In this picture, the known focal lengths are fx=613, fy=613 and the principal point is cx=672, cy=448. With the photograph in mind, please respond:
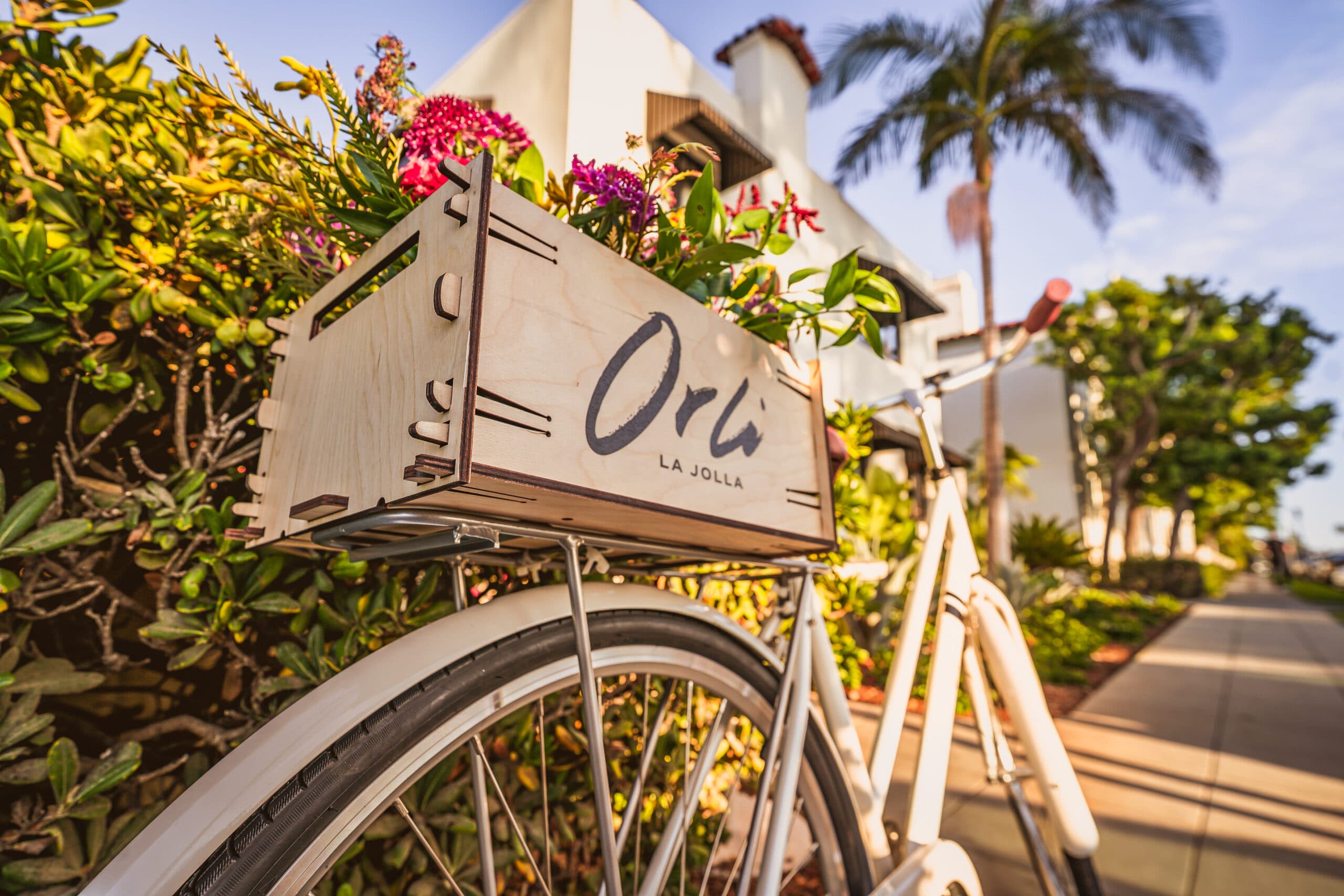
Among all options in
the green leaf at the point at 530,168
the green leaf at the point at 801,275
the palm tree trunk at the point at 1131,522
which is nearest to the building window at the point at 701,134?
the green leaf at the point at 801,275

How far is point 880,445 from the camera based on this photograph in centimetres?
669

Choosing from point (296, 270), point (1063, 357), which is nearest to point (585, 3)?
point (296, 270)

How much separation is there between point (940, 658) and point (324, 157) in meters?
1.19

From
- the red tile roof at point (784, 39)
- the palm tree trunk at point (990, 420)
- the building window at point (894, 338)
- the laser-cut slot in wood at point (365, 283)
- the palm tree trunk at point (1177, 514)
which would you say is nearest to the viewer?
the laser-cut slot in wood at point (365, 283)

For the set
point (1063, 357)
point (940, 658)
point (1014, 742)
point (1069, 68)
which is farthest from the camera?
point (1063, 357)

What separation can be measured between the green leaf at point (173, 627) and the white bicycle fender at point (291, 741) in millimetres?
343

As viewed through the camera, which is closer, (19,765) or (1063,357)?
(19,765)

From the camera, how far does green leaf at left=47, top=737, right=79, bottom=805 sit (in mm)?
665

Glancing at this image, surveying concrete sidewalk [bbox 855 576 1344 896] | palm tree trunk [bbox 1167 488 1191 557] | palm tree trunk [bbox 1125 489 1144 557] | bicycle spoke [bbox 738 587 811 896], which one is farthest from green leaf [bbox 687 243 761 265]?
palm tree trunk [bbox 1125 489 1144 557]

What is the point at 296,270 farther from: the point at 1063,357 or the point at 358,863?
the point at 1063,357

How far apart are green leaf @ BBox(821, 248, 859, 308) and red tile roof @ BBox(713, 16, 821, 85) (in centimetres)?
627

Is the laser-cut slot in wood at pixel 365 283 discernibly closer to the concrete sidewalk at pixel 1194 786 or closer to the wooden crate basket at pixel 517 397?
the wooden crate basket at pixel 517 397

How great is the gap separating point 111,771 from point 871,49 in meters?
8.77

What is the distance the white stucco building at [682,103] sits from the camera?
11.4 ft
